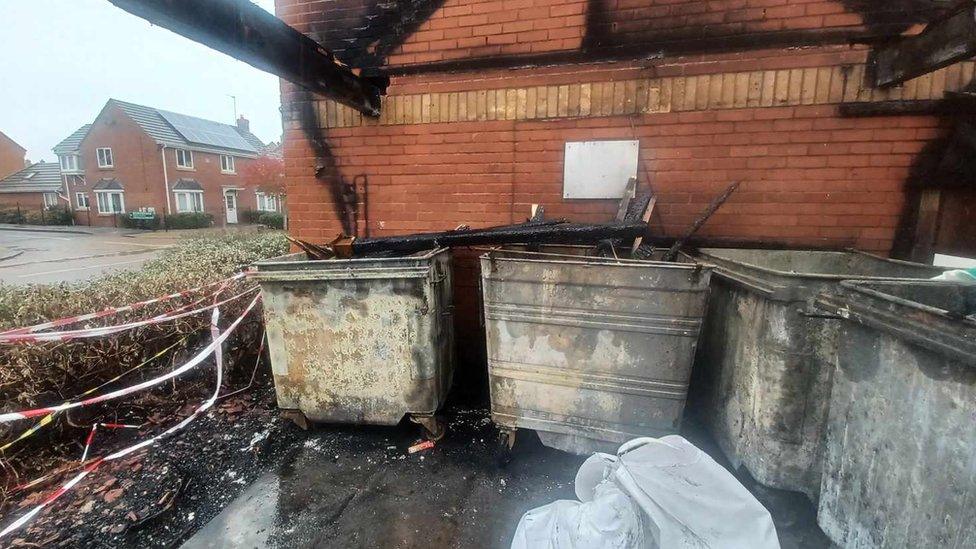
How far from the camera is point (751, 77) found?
3.47 meters

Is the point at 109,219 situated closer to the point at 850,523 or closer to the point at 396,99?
the point at 396,99

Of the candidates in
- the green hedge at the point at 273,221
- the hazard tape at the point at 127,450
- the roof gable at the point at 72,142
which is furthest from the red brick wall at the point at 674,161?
the roof gable at the point at 72,142

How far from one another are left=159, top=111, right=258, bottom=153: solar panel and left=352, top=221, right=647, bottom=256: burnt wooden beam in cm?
3745

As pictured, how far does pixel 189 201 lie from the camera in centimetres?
3134

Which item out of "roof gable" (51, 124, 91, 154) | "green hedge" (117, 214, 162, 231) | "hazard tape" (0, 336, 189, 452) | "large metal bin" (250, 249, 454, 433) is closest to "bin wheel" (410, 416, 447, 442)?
"large metal bin" (250, 249, 454, 433)

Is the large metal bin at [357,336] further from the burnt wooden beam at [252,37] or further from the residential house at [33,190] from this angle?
the residential house at [33,190]

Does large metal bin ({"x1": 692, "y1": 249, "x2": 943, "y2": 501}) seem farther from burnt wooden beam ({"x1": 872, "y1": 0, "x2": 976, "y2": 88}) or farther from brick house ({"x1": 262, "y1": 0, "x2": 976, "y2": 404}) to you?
burnt wooden beam ({"x1": 872, "y1": 0, "x2": 976, "y2": 88})

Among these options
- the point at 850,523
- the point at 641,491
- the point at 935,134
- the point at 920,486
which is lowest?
the point at 850,523

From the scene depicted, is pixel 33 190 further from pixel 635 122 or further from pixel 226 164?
pixel 635 122

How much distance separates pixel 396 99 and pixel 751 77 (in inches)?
133

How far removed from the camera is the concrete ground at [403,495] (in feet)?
7.36

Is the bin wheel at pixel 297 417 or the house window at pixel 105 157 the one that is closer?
the bin wheel at pixel 297 417

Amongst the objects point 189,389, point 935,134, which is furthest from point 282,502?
point 935,134

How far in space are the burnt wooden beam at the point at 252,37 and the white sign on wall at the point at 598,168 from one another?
7.45 feet
